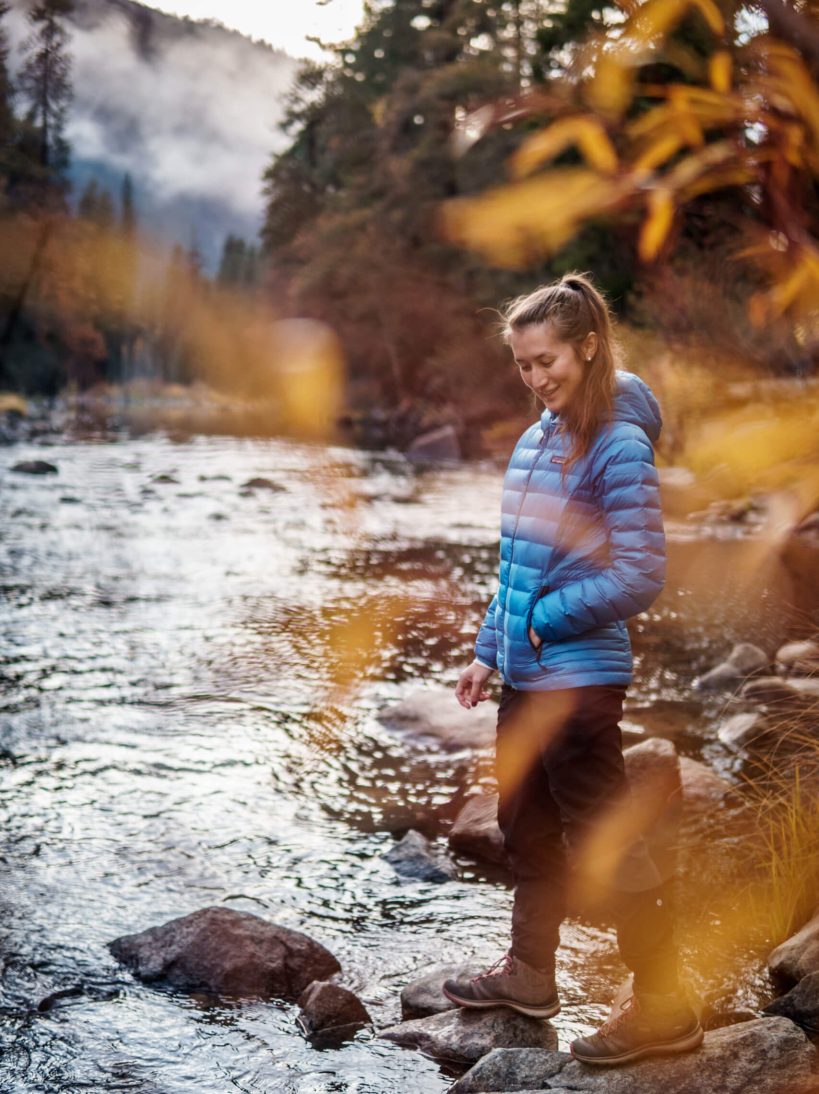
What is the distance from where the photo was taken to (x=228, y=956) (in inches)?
120

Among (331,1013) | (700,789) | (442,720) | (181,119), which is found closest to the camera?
(331,1013)

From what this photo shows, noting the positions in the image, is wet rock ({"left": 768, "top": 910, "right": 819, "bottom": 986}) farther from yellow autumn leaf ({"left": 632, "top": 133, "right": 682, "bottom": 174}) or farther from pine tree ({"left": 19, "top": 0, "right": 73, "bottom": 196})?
pine tree ({"left": 19, "top": 0, "right": 73, "bottom": 196})

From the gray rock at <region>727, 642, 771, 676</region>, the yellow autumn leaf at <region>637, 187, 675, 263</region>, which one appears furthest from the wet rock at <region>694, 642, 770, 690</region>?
the yellow autumn leaf at <region>637, 187, 675, 263</region>

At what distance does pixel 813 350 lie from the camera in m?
1.49

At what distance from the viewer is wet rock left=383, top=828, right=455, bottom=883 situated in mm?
3824

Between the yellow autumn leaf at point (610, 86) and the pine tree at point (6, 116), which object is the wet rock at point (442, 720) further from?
the pine tree at point (6, 116)

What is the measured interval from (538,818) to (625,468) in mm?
895

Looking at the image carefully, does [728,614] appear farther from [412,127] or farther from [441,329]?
[412,127]

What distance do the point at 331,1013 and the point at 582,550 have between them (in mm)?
1385

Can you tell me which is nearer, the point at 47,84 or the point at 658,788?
the point at 658,788

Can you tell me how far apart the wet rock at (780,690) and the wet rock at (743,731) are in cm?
9

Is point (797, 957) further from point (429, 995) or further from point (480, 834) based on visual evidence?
point (480, 834)

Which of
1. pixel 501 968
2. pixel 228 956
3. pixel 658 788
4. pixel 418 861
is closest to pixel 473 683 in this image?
pixel 501 968

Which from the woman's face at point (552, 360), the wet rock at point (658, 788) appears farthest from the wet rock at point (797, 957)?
the woman's face at point (552, 360)
